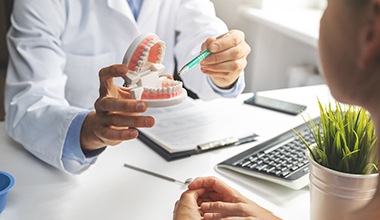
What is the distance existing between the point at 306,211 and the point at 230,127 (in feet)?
1.21

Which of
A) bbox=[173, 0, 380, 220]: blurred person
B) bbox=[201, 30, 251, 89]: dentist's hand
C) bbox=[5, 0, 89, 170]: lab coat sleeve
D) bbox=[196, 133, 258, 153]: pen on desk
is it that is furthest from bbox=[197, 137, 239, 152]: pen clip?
bbox=[173, 0, 380, 220]: blurred person

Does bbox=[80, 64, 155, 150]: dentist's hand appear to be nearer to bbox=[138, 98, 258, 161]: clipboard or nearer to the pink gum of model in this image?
the pink gum of model

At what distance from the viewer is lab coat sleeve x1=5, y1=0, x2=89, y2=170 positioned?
3.47 feet

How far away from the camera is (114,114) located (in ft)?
3.01

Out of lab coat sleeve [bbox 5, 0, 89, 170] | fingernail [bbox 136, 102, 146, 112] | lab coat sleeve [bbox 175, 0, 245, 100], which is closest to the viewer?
fingernail [bbox 136, 102, 146, 112]

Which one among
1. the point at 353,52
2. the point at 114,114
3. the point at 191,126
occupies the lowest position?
the point at 191,126

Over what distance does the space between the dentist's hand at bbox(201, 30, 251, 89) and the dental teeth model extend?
0.69 feet

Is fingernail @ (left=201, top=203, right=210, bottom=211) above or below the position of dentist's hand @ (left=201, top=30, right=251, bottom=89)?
below

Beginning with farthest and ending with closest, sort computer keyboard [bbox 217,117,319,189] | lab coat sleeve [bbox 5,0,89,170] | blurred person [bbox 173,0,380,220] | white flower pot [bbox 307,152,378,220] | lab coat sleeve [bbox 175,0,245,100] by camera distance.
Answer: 1. lab coat sleeve [bbox 175,0,245,100]
2. lab coat sleeve [bbox 5,0,89,170]
3. computer keyboard [bbox 217,117,319,189]
4. white flower pot [bbox 307,152,378,220]
5. blurred person [bbox 173,0,380,220]

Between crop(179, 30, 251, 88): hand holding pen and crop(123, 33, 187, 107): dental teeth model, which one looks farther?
crop(179, 30, 251, 88): hand holding pen

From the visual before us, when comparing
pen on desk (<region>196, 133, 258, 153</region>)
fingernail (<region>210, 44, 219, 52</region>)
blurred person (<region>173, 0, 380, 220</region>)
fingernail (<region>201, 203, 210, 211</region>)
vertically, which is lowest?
pen on desk (<region>196, 133, 258, 153</region>)

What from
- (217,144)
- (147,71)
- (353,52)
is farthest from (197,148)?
(353,52)

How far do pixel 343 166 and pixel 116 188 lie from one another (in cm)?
41

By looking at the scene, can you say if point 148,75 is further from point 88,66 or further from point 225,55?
point 88,66
